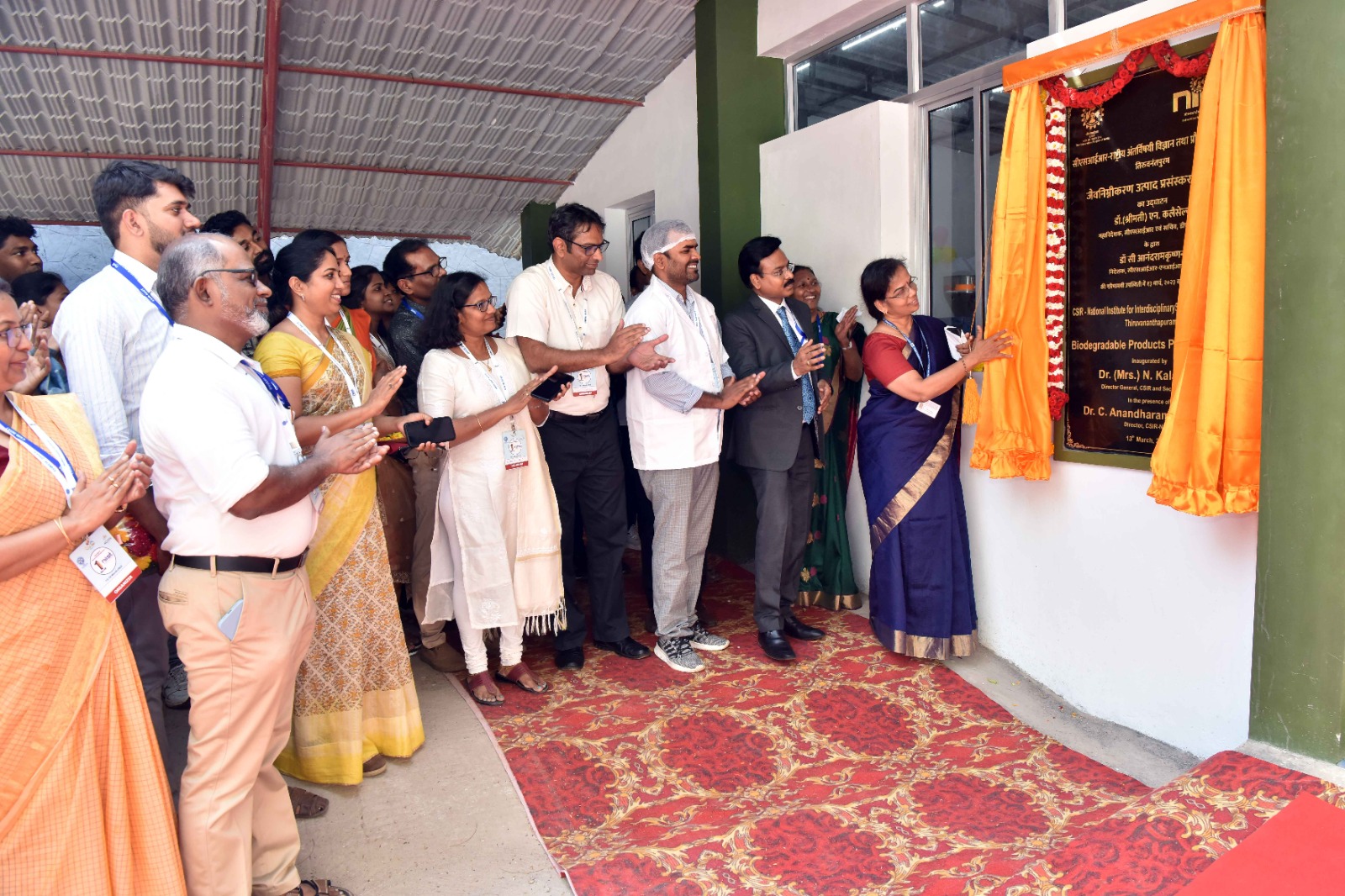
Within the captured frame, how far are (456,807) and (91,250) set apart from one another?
594 cm

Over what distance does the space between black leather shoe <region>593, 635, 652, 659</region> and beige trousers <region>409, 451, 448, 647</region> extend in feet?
2.20

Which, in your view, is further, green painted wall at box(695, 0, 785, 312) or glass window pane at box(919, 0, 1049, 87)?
green painted wall at box(695, 0, 785, 312)

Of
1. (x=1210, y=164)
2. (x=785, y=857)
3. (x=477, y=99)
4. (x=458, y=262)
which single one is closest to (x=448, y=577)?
(x=785, y=857)

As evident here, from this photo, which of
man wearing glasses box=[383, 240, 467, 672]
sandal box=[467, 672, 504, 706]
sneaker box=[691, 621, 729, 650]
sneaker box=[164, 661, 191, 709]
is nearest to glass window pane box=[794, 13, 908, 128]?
man wearing glasses box=[383, 240, 467, 672]

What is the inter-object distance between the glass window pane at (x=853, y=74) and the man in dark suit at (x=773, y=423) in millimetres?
1222

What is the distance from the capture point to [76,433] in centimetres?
195

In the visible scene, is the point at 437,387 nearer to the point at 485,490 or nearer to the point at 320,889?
the point at 485,490

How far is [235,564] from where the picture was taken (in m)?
2.06

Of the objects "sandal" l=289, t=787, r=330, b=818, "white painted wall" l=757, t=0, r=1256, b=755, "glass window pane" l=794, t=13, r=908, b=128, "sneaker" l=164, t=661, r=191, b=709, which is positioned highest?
"glass window pane" l=794, t=13, r=908, b=128

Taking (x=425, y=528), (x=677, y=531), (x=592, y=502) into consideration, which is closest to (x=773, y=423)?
(x=677, y=531)

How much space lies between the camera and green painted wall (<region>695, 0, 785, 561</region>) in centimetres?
507

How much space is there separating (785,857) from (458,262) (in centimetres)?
672

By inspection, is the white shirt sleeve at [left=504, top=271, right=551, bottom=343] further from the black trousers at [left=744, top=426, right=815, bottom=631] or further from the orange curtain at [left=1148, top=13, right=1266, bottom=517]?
the orange curtain at [left=1148, top=13, right=1266, bottom=517]

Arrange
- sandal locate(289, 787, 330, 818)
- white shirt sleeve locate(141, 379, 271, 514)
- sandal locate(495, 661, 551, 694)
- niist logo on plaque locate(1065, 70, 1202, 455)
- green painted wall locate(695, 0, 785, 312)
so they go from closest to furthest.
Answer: white shirt sleeve locate(141, 379, 271, 514) → sandal locate(289, 787, 330, 818) → niist logo on plaque locate(1065, 70, 1202, 455) → sandal locate(495, 661, 551, 694) → green painted wall locate(695, 0, 785, 312)
